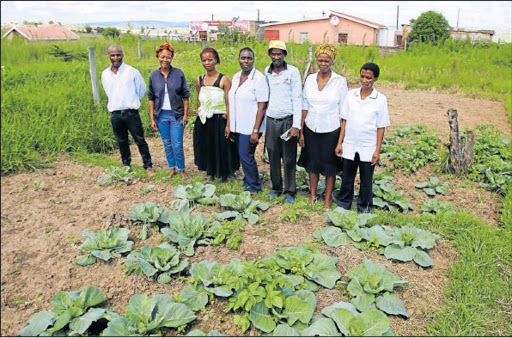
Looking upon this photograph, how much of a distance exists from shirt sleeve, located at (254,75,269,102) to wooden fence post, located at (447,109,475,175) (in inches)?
112

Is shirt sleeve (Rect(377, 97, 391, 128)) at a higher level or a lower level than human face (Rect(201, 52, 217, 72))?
lower

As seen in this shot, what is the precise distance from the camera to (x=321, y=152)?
168 inches

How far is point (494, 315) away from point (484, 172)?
3202 millimetres

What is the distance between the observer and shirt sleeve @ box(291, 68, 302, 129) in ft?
13.2

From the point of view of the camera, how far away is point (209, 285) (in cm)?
285

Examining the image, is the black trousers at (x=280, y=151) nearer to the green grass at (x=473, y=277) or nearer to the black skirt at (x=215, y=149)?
the black skirt at (x=215, y=149)

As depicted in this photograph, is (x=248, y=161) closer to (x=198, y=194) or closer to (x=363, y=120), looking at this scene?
(x=198, y=194)

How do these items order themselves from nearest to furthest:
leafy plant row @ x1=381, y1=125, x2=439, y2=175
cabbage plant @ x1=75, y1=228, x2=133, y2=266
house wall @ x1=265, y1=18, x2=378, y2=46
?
cabbage plant @ x1=75, y1=228, x2=133, y2=266, leafy plant row @ x1=381, y1=125, x2=439, y2=175, house wall @ x1=265, y1=18, x2=378, y2=46

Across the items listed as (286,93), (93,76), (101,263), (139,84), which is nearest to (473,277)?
(286,93)

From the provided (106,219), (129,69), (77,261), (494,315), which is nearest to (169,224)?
(106,219)

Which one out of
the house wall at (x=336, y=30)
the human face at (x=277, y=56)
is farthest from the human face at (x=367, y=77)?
the house wall at (x=336, y=30)

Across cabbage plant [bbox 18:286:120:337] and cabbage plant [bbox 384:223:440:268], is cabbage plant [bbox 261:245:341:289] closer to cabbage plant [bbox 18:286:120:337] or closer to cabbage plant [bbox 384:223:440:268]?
cabbage plant [bbox 384:223:440:268]

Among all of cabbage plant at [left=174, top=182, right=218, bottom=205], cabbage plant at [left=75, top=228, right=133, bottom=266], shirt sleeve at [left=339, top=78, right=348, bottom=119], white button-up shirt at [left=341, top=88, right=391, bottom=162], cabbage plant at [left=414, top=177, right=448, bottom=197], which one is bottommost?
cabbage plant at [left=414, top=177, right=448, bottom=197]

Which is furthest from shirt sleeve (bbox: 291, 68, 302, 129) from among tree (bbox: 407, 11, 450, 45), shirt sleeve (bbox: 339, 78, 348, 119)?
tree (bbox: 407, 11, 450, 45)
